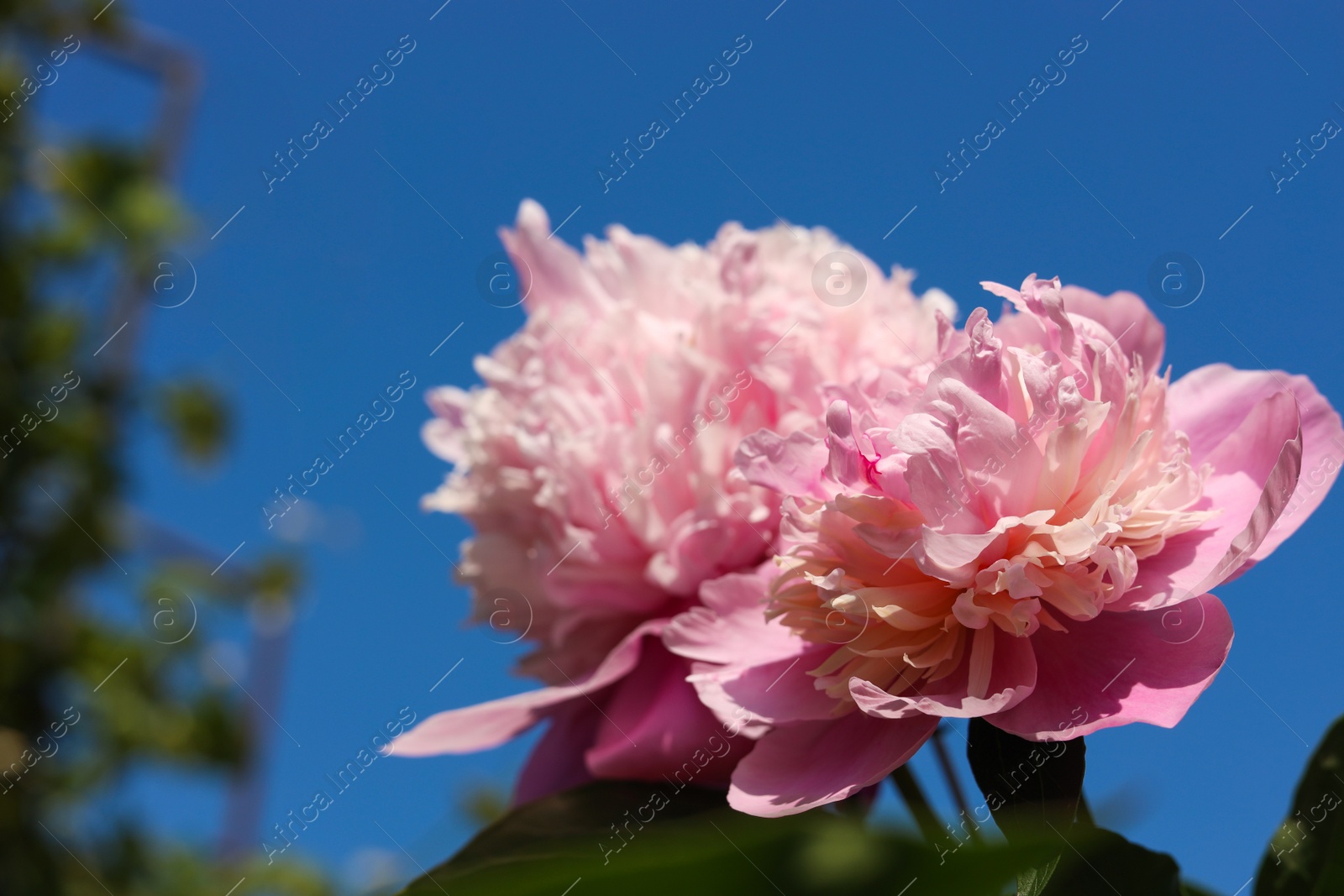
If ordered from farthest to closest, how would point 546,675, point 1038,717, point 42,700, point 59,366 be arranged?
1. point 59,366
2. point 42,700
3. point 546,675
4. point 1038,717

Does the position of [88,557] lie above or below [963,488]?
above

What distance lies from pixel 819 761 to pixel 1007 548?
0.10 metres

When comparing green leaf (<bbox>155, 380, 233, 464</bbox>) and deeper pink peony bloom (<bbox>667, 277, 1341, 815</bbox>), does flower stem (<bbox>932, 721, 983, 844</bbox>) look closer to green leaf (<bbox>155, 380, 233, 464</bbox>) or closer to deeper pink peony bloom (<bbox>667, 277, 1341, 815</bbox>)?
deeper pink peony bloom (<bbox>667, 277, 1341, 815</bbox>)

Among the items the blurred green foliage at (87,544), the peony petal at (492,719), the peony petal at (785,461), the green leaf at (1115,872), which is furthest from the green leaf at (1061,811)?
the blurred green foliage at (87,544)

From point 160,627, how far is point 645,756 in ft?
10.0

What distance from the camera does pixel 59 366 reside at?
3.11 m

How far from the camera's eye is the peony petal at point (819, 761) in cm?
37

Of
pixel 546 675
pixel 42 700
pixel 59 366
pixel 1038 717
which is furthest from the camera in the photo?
pixel 59 366

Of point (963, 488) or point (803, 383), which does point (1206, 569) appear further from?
point (803, 383)

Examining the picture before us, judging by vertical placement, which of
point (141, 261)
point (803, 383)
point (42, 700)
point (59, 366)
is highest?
point (141, 261)

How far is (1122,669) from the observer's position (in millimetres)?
371

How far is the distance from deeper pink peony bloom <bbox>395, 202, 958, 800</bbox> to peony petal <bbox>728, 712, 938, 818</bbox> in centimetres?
11

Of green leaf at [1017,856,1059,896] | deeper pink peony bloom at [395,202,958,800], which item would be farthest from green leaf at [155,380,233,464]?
green leaf at [1017,856,1059,896]

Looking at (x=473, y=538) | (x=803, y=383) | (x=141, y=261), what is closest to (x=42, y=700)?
(x=141, y=261)
